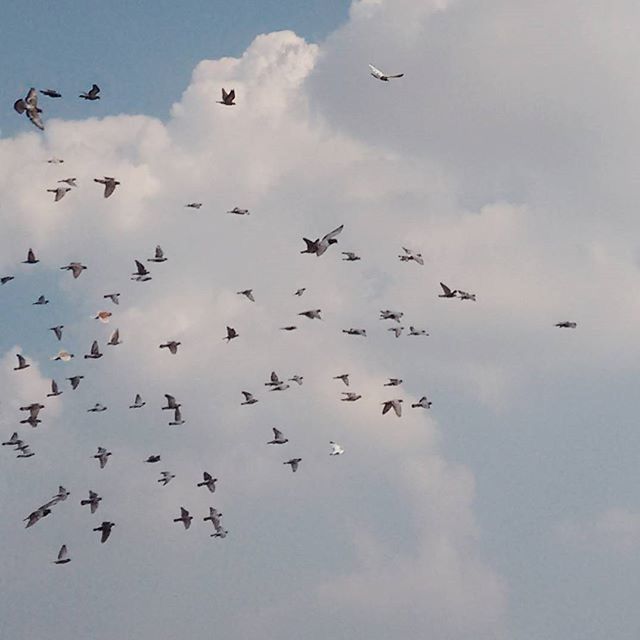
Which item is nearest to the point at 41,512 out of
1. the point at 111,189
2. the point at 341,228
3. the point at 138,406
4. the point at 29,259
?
the point at 138,406

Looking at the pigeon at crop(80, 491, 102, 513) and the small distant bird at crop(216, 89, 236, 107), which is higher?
the small distant bird at crop(216, 89, 236, 107)

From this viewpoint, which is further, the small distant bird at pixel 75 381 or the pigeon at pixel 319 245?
the small distant bird at pixel 75 381

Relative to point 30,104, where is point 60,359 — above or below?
below

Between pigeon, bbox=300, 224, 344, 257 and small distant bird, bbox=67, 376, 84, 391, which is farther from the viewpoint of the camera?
small distant bird, bbox=67, 376, 84, 391

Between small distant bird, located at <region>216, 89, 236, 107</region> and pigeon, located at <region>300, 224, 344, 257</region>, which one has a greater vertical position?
small distant bird, located at <region>216, 89, 236, 107</region>

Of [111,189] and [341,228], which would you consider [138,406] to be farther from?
[341,228]

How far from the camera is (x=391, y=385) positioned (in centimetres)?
14275

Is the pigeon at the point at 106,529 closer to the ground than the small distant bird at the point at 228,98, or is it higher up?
closer to the ground

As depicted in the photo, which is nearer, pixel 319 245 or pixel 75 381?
pixel 319 245

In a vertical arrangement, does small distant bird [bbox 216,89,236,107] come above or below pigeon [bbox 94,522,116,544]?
above

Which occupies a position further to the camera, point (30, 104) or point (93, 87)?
point (93, 87)

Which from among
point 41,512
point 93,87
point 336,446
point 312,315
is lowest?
point 41,512

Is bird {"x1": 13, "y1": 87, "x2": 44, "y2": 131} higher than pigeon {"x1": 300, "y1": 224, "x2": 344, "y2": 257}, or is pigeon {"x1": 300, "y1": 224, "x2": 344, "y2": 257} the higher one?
bird {"x1": 13, "y1": 87, "x2": 44, "y2": 131}

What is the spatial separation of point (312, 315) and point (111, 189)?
2979 cm
